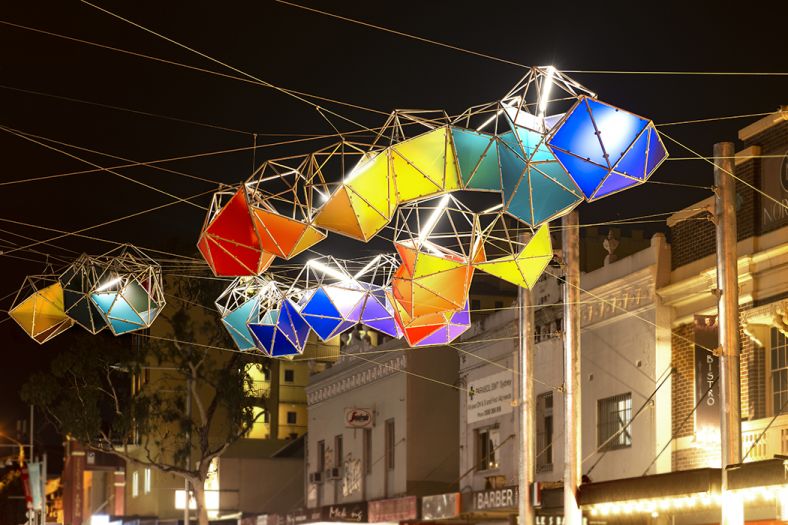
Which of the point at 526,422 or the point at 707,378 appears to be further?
the point at 526,422

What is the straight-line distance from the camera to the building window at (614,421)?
29.0 metres

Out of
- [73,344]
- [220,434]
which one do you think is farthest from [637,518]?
[220,434]

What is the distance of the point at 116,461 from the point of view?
79062mm

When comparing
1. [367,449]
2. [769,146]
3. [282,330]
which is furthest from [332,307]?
[367,449]

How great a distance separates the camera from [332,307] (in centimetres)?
2291

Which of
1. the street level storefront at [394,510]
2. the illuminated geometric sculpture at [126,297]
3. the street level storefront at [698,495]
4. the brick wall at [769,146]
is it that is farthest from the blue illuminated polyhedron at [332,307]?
the street level storefront at [394,510]

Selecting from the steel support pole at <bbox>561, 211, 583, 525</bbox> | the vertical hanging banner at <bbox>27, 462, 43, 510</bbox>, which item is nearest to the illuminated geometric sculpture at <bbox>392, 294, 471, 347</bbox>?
the steel support pole at <bbox>561, 211, 583, 525</bbox>

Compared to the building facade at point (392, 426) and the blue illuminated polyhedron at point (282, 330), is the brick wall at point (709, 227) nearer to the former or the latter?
the blue illuminated polyhedron at point (282, 330)

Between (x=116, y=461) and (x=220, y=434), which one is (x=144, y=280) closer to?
(x=220, y=434)

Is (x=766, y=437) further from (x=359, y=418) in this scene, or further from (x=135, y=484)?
(x=135, y=484)

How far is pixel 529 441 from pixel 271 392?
165 feet

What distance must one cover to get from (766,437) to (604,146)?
1152 centimetres

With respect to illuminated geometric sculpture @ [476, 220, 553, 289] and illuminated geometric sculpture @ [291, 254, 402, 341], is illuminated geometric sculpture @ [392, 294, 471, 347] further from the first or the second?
illuminated geometric sculpture @ [476, 220, 553, 289]

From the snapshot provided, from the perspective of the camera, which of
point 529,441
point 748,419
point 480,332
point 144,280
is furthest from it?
point 480,332
